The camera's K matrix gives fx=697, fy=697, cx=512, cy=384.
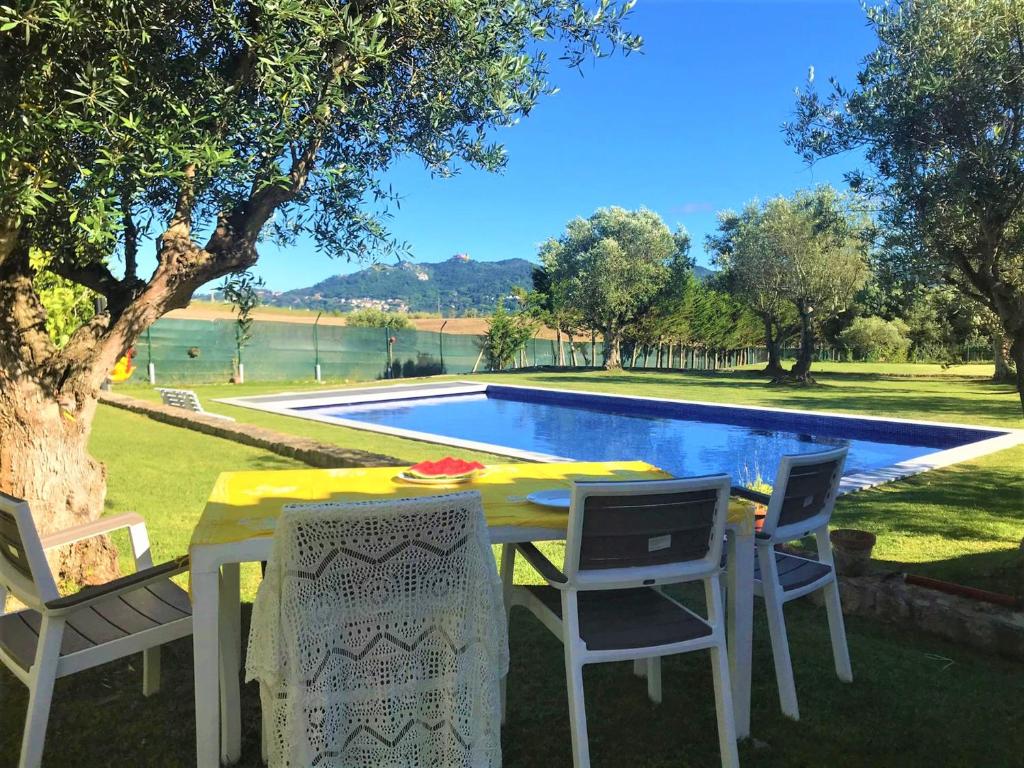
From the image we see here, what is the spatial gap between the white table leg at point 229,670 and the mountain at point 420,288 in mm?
91067

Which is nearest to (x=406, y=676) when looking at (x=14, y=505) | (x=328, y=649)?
(x=328, y=649)

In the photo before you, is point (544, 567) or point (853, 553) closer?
point (544, 567)

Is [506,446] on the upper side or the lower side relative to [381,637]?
lower

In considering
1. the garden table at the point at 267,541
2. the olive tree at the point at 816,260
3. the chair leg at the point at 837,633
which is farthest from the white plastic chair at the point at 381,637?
the olive tree at the point at 816,260

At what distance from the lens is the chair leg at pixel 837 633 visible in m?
2.57

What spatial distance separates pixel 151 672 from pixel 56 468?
125 cm

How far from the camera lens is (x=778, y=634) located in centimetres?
231

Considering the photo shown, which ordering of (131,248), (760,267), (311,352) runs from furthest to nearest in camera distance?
(311,352) < (760,267) < (131,248)

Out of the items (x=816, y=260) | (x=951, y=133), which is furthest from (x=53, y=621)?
(x=816, y=260)

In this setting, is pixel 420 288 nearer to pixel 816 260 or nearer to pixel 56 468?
pixel 816 260

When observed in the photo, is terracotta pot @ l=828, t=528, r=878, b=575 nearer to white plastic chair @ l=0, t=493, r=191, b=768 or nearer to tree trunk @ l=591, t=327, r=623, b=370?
white plastic chair @ l=0, t=493, r=191, b=768

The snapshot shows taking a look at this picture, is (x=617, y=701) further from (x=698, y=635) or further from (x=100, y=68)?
(x=100, y=68)

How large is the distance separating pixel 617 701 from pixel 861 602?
144cm

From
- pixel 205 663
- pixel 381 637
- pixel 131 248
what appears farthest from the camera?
pixel 131 248
